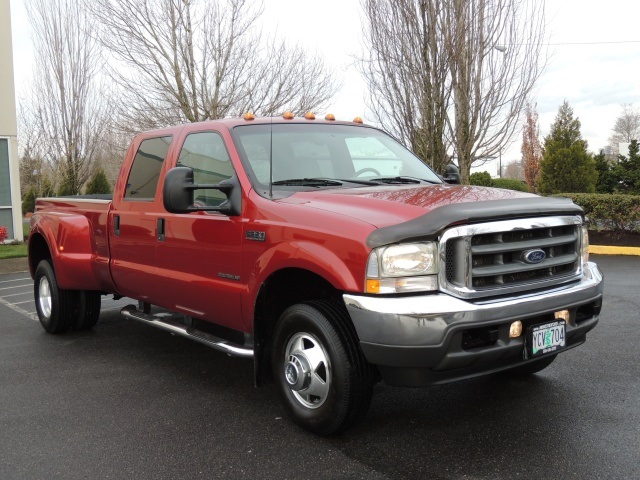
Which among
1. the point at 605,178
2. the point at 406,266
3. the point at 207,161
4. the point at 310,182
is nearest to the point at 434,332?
the point at 406,266

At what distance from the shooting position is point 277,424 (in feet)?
13.1

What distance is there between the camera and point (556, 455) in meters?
3.41

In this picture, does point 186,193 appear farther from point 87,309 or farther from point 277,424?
point 87,309

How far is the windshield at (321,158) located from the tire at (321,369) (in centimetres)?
97

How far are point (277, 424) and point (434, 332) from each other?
4.50 ft

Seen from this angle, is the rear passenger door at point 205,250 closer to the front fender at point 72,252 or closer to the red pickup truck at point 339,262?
the red pickup truck at point 339,262

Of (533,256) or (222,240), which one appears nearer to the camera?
(533,256)

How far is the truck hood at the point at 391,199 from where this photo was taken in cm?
343

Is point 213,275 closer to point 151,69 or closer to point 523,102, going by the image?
point 523,102

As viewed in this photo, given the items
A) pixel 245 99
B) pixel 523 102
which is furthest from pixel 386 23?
pixel 245 99

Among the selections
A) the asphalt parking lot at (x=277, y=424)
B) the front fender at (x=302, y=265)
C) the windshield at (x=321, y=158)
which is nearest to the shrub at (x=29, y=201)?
the asphalt parking lot at (x=277, y=424)

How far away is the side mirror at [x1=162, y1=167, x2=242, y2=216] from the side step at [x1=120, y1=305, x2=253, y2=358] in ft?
2.93

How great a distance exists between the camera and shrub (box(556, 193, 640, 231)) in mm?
13195

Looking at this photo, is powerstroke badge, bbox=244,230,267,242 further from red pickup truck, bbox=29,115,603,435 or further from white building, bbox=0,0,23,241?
white building, bbox=0,0,23,241
